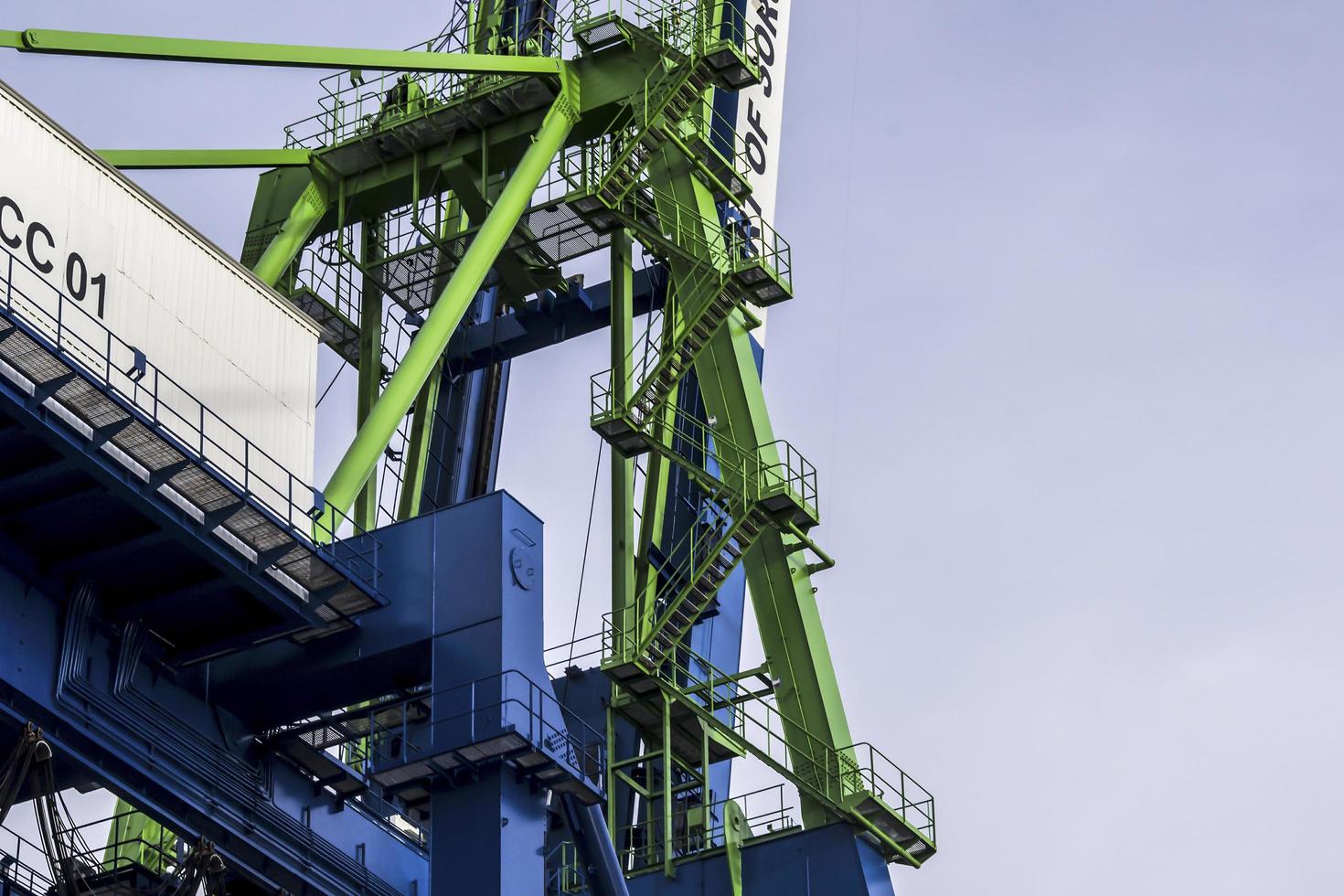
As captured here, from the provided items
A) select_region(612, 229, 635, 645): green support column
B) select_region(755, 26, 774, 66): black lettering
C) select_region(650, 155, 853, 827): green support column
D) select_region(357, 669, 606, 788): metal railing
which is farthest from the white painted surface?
select_region(755, 26, 774, 66): black lettering

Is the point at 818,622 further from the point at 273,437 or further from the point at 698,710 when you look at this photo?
the point at 273,437

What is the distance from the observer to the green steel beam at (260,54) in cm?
3312

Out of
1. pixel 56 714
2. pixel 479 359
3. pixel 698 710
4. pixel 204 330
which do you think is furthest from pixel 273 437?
pixel 479 359

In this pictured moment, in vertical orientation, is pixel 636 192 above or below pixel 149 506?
above

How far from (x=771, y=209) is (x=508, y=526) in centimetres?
1365

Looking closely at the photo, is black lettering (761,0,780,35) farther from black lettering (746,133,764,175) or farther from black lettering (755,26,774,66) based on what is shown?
black lettering (746,133,764,175)

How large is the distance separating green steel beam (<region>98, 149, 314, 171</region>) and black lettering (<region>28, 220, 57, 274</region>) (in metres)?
9.05

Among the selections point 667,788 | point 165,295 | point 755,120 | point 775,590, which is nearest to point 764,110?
point 755,120

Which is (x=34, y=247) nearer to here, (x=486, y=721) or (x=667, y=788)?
(x=486, y=721)

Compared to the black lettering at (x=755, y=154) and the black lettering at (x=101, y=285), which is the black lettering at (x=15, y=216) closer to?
the black lettering at (x=101, y=285)

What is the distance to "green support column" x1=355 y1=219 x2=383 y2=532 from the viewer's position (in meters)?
41.6

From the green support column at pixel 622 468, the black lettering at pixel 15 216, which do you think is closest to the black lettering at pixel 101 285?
the black lettering at pixel 15 216

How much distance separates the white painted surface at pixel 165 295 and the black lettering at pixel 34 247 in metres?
0.03

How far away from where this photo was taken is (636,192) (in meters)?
39.4
